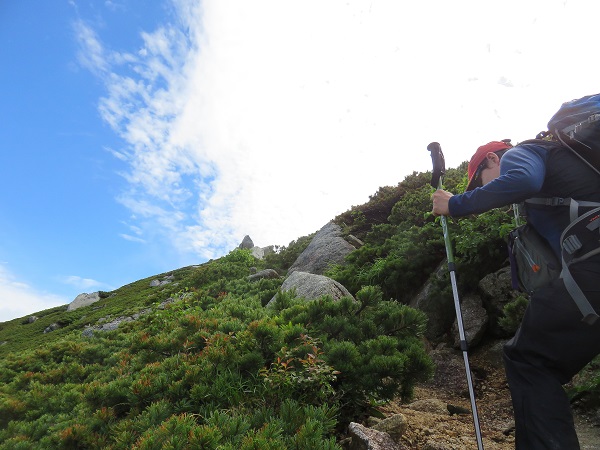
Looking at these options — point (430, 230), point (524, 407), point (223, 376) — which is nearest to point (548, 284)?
point (524, 407)

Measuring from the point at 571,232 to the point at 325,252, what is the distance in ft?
38.7

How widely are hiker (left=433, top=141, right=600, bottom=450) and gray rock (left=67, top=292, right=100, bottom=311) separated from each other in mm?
40010

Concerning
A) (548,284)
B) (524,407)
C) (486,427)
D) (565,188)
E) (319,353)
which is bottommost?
(486,427)

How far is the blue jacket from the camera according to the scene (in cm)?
282

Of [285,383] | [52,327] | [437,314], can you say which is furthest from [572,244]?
[52,327]

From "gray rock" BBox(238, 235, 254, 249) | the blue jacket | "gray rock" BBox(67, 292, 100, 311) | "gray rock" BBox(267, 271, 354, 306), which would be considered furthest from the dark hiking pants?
"gray rock" BBox(238, 235, 254, 249)

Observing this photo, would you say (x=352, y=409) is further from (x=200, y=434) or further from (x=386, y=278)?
(x=386, y=278)

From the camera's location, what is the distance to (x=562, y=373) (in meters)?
2.86

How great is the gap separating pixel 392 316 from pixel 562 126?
10.5 feet

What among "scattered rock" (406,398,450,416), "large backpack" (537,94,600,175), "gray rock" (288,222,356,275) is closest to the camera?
"large backpack" (537,94,600,175)

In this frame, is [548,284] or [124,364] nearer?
[548,284]

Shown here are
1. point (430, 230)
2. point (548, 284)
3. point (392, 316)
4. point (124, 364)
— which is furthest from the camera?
point (430, 230)

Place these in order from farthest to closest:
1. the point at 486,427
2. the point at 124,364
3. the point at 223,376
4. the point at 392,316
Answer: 1. the point at 124,364
2. the point at 392,316
3. the point at 486,427
4. the point at 223,376

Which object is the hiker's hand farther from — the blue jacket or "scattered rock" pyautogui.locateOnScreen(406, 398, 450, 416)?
"scattered rock" pyautogui.locateOnScreen(406, 398, 450, 416)
